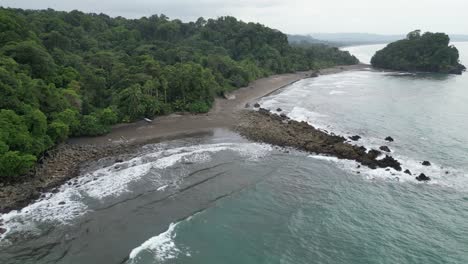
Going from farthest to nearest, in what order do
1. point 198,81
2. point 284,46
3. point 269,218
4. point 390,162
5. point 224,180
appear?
point 284,46 → point 198,81 → point 390,162 → point 224,180 → point 269,218

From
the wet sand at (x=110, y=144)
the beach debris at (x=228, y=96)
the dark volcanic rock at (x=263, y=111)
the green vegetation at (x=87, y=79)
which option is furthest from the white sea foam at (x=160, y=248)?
the beach debris at (x=228, y=96)

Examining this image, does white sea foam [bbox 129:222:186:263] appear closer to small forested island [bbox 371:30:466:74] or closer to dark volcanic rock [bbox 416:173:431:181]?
dark volcanic rock [bbox 416:173:431:181]

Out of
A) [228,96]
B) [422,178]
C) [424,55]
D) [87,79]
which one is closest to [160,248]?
[422,178]

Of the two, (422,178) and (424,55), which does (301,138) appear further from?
(424,55)

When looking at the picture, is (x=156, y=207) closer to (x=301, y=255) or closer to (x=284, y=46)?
(x=301, y=255)

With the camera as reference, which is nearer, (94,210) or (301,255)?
(301,255)

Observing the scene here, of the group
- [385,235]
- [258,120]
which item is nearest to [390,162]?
[385,235]

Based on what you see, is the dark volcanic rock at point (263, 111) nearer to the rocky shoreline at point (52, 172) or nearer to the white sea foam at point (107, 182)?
the white sea foam at point (107, 182)

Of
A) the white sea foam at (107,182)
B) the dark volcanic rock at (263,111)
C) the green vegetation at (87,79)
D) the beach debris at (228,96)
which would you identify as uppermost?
the green vegetation at (87,79)
